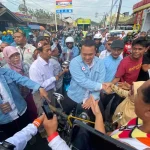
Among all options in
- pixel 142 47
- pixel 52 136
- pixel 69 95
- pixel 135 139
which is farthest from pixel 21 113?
pixel 142 47

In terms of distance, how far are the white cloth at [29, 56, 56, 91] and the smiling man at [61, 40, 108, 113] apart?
1.77ft

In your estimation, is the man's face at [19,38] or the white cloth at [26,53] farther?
the man's face at [19,38]

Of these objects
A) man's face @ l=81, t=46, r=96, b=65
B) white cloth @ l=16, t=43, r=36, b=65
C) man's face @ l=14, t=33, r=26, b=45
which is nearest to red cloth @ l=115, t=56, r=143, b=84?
man's face @ l=81, t=46, r=96, b=65

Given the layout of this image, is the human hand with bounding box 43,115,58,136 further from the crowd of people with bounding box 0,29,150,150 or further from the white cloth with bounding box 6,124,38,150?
the white cloth with bounding box 6,124,38,150

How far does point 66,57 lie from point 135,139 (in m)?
4.51

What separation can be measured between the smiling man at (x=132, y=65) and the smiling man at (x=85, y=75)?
1.48 feet

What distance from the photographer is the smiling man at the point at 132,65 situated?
255cm

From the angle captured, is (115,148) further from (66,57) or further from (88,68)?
(66,57)

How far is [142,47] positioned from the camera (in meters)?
2.62

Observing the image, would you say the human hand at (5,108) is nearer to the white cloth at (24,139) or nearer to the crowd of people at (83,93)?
the crowd of people at (83,93)

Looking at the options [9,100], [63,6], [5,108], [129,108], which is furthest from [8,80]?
[63,6]

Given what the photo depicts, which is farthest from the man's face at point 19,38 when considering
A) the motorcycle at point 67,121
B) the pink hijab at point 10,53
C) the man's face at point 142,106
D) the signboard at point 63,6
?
the signboard at point 63,6

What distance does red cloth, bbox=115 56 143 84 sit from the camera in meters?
2.55

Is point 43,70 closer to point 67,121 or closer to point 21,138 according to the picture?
point 67,121
